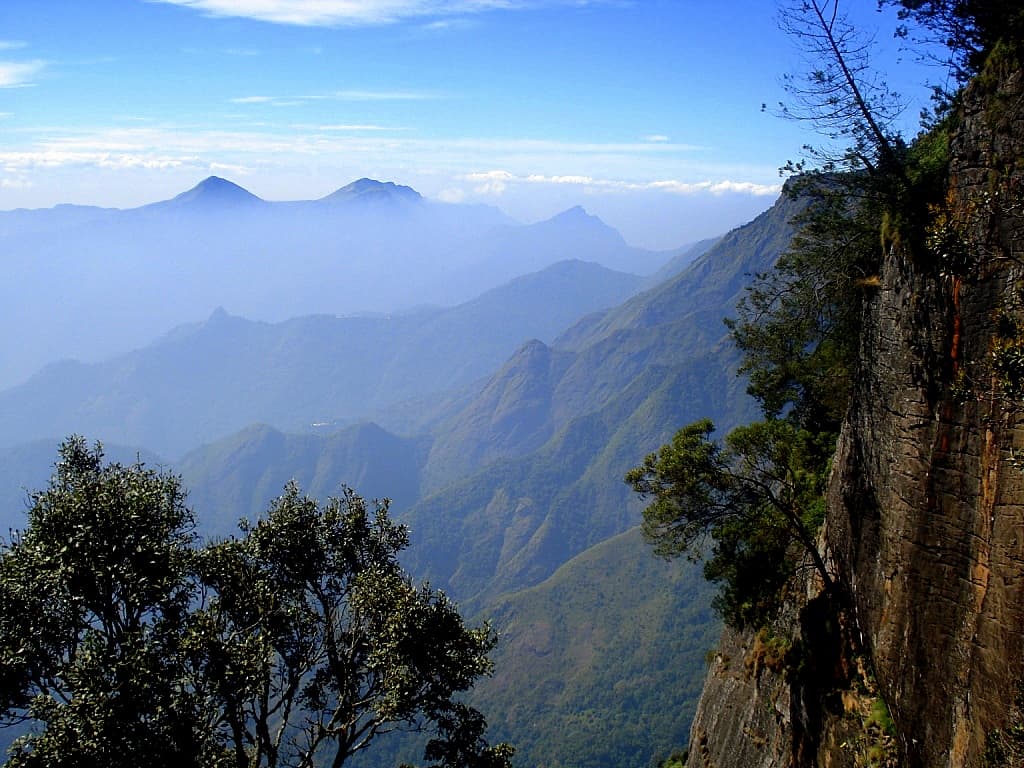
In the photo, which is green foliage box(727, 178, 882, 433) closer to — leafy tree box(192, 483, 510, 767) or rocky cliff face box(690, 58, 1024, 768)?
rocky cliff face box(690, 58, 1024, 768)

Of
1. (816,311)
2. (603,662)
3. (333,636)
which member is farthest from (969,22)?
(603,662)

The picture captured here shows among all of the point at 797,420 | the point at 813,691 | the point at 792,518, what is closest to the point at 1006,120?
the point at 792,518

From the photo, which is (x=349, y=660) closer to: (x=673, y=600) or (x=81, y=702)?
(x=81, y=702)

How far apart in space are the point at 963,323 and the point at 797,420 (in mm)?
19841

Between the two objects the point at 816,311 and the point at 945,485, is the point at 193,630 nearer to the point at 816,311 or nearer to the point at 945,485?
the point at 945,485

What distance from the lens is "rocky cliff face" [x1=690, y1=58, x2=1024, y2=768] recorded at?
37.8ft

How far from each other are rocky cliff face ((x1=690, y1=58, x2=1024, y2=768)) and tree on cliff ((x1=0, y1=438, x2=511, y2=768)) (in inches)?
377

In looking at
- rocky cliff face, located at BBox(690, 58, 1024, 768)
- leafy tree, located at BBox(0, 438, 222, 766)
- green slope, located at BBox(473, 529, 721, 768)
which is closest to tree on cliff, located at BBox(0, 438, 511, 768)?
leafy tree, located at BBox(0, 438, 222, 766)

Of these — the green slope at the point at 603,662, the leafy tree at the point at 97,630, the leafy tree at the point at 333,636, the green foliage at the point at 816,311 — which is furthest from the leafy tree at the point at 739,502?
the green slope at the point at 603,662

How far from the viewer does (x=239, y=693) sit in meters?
12.7

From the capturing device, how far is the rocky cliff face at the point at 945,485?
11.5m

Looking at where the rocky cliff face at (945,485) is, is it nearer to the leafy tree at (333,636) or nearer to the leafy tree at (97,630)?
the leafy tree at (333,636)

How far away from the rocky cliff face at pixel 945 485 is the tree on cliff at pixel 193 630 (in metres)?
9.57

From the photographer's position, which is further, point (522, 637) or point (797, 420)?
point (522, 637)
